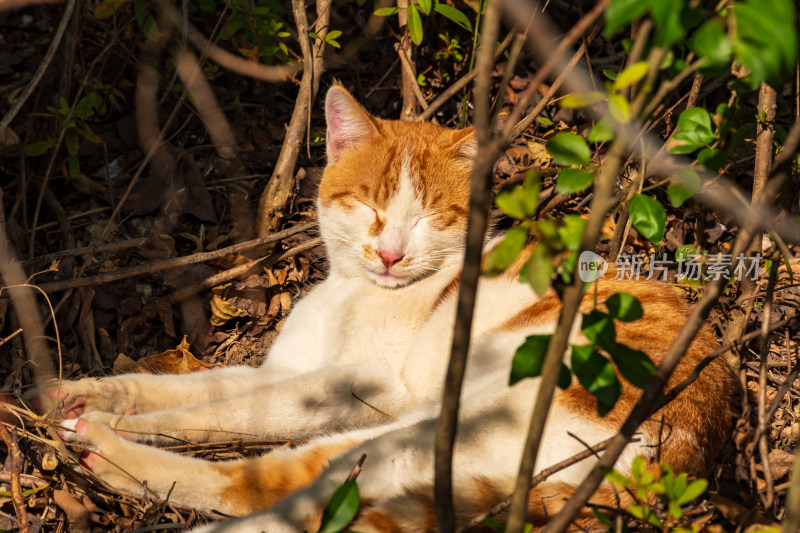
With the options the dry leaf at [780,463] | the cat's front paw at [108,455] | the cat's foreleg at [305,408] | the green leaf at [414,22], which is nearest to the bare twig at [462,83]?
the green leaf at [414,22]

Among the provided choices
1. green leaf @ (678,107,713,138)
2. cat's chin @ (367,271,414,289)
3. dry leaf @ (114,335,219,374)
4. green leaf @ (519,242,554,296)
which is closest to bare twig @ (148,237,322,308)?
dry leaf @ (114,335,219,374)

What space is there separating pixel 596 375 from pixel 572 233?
326 mm

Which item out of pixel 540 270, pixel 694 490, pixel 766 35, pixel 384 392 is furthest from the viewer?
pixel 384 392

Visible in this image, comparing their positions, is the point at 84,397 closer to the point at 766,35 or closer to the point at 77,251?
the point at 77,251

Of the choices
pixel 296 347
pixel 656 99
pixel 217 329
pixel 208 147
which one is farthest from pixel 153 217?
pixel 656 99

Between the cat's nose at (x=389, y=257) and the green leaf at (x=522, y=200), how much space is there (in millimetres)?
1603

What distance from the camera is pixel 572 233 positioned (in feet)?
4.21

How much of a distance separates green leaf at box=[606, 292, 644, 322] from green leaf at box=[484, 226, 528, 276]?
0.27 metres

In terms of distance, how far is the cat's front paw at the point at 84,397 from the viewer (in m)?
2.71

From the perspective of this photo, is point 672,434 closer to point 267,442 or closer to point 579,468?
point 579,468

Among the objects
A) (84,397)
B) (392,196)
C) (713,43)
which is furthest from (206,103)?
(713,43)

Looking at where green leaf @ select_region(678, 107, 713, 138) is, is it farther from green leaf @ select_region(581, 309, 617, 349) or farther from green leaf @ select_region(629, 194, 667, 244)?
green leaf @ select_region(581, 309, 617, 349)

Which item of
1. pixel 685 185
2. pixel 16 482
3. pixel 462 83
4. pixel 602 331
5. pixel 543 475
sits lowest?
pixel 16 482

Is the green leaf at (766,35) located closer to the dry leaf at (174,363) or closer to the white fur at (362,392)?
the white fur at (362,392)
